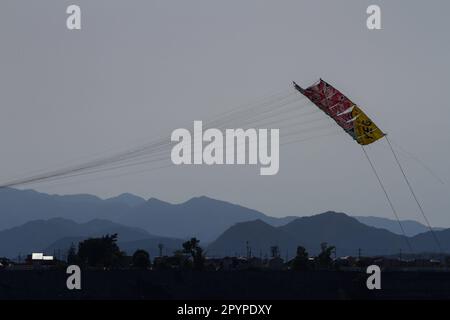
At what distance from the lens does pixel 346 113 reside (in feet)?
528

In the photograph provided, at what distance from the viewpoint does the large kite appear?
6309 inches

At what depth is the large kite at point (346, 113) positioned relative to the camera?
16025cm
